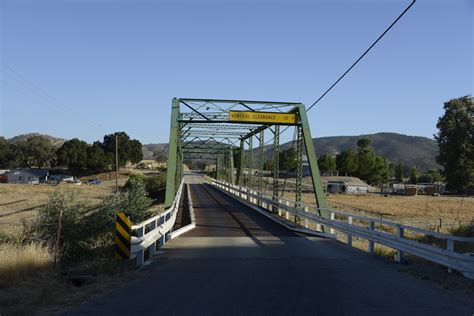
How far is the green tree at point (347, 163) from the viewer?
129 meters

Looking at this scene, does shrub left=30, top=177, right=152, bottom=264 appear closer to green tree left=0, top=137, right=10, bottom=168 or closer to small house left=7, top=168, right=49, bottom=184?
small house left=7, top=168, right=49, bottom=184

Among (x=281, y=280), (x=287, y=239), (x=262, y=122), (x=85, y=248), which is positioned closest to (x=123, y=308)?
(x=281, y=280)

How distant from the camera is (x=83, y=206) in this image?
70.1 feet

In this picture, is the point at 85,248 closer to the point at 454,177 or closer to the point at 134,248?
the point at 134,248

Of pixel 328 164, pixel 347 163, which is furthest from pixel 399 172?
pixel 347 163

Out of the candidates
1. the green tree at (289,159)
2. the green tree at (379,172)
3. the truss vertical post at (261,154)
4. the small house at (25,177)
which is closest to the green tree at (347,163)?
→ the green tree at (379,172)

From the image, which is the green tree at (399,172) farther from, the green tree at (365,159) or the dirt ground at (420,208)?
the dirt ground at (420,208)

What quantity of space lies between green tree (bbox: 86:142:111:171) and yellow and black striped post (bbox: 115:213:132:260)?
118 meters

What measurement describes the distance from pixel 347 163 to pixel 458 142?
5082 centimetres

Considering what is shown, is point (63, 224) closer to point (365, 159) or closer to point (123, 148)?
point (365, 159)

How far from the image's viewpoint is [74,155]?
124 meters

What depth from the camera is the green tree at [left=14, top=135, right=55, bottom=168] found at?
14400 centimetres

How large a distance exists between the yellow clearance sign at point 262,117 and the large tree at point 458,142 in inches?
2350

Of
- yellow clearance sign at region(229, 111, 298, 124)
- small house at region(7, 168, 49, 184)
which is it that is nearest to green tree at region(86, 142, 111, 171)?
small house at region(7, 168, 49, 184)
